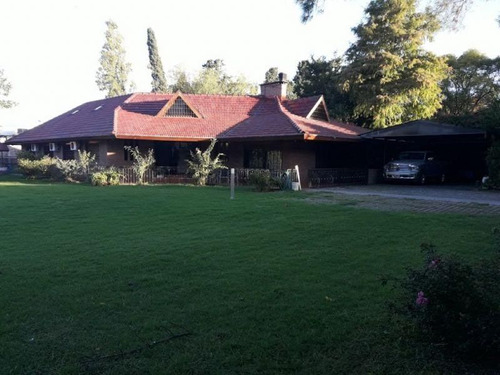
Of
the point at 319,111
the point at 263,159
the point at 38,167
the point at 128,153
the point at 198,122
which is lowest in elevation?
the point at 38,167

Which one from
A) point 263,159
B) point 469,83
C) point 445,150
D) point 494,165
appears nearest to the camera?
point 494,165

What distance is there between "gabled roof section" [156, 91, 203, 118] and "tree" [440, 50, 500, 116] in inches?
880

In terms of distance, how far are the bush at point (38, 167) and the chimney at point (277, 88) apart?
1376 centimetres

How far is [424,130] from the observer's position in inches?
797

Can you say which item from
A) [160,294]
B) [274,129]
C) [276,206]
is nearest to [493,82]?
[274,129]

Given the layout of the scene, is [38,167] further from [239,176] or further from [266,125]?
[266,125]

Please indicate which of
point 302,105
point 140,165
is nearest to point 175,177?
point 140,165

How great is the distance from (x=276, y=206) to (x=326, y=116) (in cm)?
1476

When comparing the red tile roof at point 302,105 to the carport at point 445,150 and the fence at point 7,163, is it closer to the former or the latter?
the carport at point 445,150

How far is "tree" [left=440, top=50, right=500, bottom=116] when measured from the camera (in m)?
36.1

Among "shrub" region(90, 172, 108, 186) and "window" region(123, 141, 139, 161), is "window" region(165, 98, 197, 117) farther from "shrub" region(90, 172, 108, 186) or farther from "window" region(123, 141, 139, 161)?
"shrub" region(90, 172, 108, 186)

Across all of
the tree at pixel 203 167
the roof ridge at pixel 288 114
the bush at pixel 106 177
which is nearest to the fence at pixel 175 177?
the tree at pixel 203 167

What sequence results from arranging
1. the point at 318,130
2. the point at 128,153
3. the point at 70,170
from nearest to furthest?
the point at 318,130, the point at 70,170, the point at 128,153

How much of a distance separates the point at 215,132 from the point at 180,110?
318 cm
